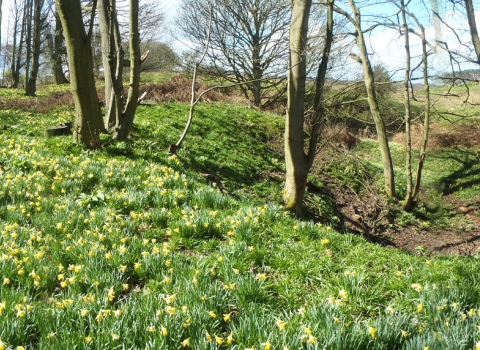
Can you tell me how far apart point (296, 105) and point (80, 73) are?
4.31 metres

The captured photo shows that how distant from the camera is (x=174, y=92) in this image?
59.8 feet

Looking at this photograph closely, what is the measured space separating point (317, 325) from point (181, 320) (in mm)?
862

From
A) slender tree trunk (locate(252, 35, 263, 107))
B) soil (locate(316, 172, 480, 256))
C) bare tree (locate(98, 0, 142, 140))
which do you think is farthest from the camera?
slender tree trunk (locate(252, 35, 263, 107))

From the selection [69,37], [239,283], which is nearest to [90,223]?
[239,283]

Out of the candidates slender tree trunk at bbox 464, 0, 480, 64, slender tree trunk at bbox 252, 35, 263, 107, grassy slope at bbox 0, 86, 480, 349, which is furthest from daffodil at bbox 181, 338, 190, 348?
slender tree trunk at bbox 252, 35, 263, 107

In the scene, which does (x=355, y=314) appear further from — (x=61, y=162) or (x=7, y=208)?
(x=61, y=162)

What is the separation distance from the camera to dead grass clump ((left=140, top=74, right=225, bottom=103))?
57.2 ft

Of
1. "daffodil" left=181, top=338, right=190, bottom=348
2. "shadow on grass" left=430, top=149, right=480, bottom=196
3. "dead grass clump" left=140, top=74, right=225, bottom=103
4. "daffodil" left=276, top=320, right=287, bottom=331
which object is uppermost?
"dead grass clump" left=140, top=74, right=225, bottom=103

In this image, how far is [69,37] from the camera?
23.7ft

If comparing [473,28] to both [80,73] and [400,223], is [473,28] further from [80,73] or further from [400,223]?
[80,73]

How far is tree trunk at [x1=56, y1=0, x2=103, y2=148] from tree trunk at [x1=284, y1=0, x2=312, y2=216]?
3.99 meters

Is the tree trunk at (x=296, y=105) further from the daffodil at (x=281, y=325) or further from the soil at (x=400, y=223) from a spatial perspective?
the daffodil at (x=281, y=325)

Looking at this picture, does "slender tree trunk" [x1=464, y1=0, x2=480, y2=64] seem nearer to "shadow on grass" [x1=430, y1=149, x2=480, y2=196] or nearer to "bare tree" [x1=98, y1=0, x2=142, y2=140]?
"shadow on grass" [x1=430, y1=149, x2=480, y2=196]

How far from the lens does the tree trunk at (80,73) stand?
7.16 metres
